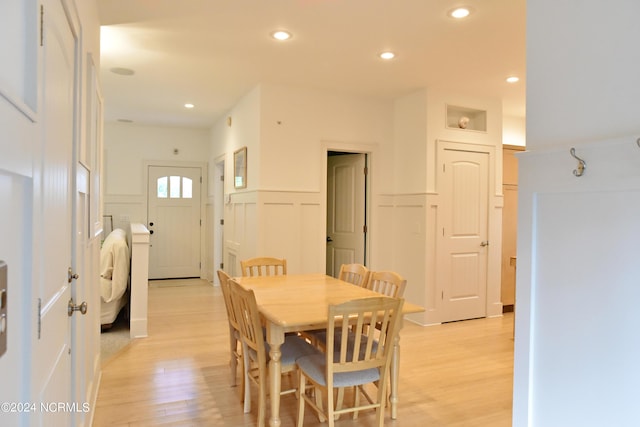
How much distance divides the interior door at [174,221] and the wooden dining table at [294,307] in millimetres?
4782

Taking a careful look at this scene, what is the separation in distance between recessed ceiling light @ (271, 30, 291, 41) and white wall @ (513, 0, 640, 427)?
2128 mm

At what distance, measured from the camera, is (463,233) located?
16.3 ft

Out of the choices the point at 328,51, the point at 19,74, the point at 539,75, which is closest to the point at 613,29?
the point at 539,75

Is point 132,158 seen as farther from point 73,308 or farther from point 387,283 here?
point 73,308

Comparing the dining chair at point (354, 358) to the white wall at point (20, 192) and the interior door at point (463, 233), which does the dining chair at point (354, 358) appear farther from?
the interior door at point (463, 233)

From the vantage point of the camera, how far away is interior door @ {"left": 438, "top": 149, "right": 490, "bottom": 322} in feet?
15.8

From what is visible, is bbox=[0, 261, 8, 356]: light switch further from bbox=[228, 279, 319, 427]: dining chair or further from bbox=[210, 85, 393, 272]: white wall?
bbox=[210, 85, 393, 272]: white wall

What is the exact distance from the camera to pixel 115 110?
609 cm

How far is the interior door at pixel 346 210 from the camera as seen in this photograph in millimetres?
5344

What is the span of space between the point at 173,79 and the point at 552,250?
14.1 ft

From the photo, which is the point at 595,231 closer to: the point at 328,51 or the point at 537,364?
the point at 537,364

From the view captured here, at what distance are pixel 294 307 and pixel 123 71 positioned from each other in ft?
11.2

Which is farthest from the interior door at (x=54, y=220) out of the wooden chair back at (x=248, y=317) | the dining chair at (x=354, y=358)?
the dining chair at (x=354, y=358)

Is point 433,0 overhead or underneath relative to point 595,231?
overhead
